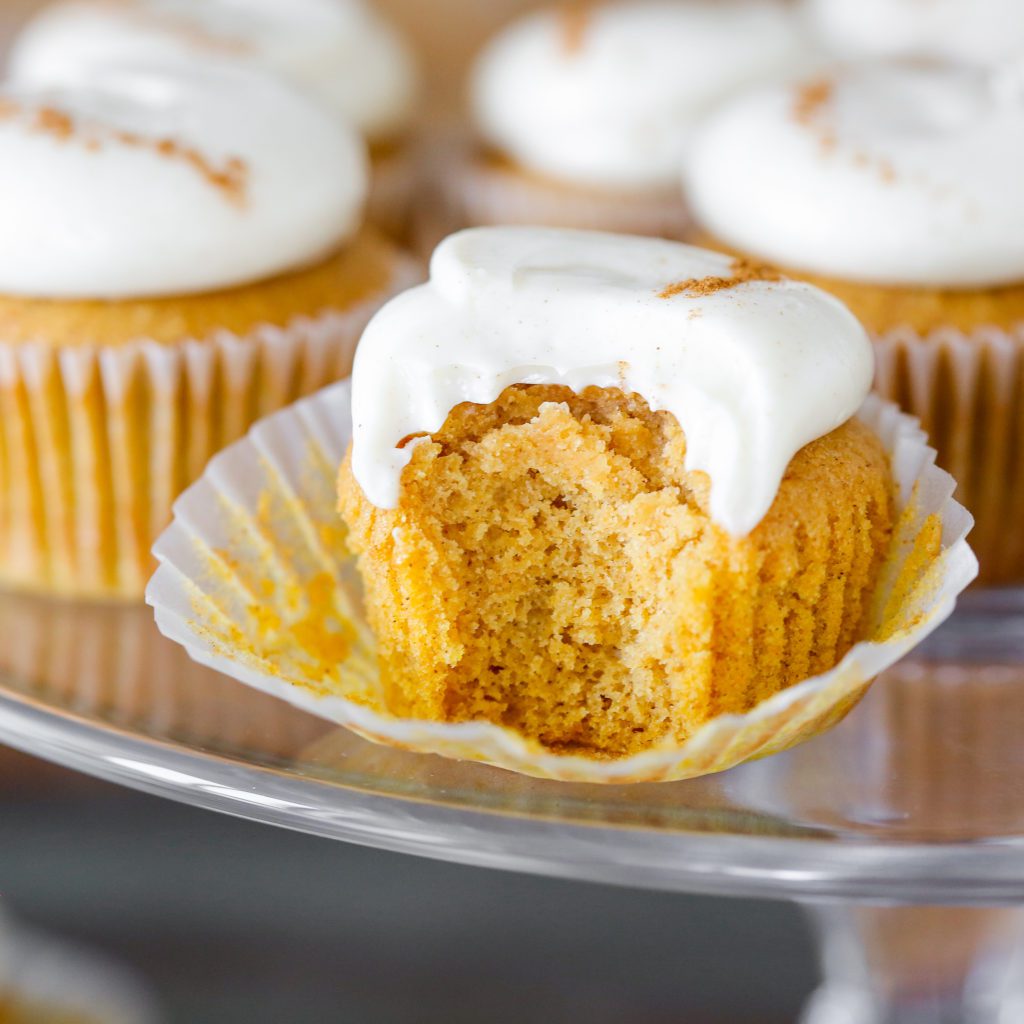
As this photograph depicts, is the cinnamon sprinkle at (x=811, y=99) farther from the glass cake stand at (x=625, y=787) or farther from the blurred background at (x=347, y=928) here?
the blurred background at (x=347, y=928)

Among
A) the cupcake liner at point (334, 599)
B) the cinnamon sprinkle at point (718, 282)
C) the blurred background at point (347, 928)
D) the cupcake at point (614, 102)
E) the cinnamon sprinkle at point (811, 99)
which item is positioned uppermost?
the cinnamon sprinkle at point (811, 99)

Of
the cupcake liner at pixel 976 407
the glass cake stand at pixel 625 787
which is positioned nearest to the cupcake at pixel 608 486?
the glass cake stand at pixel 625 787

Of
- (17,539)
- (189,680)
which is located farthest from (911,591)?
(17,539)

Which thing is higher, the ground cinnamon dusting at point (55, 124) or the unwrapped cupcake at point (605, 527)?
the ground cinnamon dusting at point (55, 124)

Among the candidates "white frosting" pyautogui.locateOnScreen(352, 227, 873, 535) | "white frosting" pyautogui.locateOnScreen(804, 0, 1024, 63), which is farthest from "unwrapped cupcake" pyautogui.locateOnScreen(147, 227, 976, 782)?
"white frosting" pyautogui.locateOnScreen(804, 0, 1024, 63)

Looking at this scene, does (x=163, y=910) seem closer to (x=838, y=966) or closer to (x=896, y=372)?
(x=838, y=966)

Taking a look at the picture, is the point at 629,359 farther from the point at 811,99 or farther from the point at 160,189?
the point at 811,99

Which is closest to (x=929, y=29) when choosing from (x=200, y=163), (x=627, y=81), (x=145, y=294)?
(x=627, y=81)
